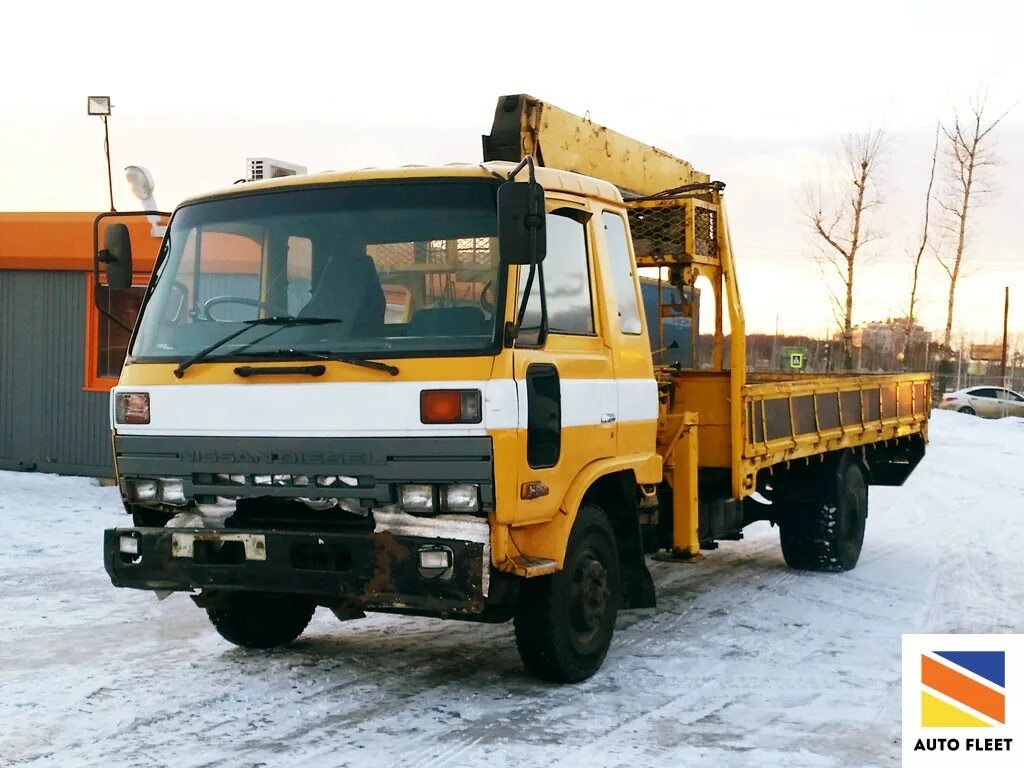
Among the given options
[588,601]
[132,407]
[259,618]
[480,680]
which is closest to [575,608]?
[588,601]

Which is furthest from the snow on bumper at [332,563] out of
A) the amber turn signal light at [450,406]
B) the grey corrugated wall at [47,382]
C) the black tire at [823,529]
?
the grey corrugated wall at [47,382]

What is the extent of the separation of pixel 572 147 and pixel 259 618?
3376 mm

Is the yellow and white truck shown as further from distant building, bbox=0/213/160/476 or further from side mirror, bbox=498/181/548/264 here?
distant building, bbox=0/213/160/476

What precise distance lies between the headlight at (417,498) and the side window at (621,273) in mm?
1699

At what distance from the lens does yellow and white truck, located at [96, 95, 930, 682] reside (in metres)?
5.42

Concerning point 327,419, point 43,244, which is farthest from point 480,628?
point 43,244

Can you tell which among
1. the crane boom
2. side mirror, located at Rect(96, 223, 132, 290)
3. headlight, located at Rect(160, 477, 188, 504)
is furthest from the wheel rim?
side mirror, located at Rect(96, 223, 132, 290)

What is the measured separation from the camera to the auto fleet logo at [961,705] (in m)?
5.23

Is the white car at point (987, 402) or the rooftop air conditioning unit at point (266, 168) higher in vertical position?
the rooftop air conditioning unit at point (266, 168)

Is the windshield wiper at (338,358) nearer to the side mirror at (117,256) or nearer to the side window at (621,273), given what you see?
the side mirror at (117,256)

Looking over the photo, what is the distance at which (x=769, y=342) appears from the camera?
7088 cm

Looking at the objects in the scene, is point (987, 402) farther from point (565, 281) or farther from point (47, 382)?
point (565, 281)

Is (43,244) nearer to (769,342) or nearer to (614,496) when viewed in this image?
(614,496)

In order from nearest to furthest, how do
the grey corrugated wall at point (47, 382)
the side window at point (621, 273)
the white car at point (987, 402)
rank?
the side window at point (621, 273) < the grey corrugated wall at point (47, 382) < the white car at point (987, 402)
